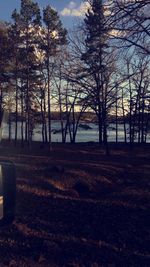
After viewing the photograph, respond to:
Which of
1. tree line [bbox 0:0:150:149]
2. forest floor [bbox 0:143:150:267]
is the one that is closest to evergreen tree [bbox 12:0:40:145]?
tree line [bbox 0:0:150:149]

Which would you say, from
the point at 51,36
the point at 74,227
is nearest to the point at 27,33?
the point at 51,36

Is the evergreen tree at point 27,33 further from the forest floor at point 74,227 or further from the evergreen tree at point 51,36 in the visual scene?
the forest floor at point 74,227

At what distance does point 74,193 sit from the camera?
1395cm

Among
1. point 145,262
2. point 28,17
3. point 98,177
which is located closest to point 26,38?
point 28,17

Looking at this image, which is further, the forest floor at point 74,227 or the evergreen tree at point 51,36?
the evergreen tree at point 51,36

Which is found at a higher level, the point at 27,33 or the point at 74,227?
the point at 27,33

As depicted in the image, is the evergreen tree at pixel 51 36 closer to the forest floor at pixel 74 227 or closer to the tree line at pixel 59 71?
the tree line at pixel 59 71

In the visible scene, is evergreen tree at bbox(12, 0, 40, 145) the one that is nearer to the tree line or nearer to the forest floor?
the tree line

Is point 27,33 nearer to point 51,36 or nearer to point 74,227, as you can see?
point 51,36

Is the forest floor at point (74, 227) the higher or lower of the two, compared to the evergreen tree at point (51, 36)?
lower

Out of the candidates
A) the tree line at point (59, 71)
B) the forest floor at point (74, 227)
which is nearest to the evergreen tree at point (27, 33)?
the tree line at point (59, 71)

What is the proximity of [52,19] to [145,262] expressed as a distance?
37.1 meters

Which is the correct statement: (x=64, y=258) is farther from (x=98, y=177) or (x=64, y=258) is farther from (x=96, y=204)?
(x=98, y=177)

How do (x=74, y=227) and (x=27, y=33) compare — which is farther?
(x=27, y=33)
